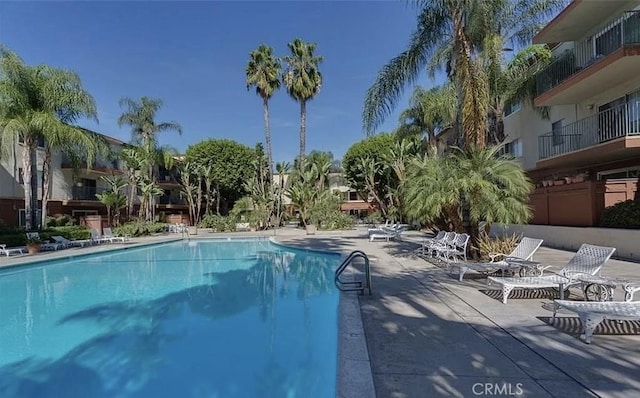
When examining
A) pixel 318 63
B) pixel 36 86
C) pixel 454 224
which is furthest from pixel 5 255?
pixel 318 63

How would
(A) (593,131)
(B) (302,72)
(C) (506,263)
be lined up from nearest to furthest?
(C) (506,263)
(A) (593,131)
(B) (302,72)

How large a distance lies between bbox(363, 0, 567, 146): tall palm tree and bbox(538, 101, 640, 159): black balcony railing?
17.5 ft

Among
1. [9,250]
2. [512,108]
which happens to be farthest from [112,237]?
[512,108]

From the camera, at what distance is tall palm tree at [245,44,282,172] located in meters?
36.8

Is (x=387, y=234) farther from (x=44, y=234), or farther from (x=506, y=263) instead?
(x=44, y=234)

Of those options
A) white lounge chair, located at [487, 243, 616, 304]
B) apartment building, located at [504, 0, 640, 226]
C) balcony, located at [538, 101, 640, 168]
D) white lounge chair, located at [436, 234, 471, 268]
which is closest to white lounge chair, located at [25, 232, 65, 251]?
white lounge chair, located at [436, 234, 471, 268]

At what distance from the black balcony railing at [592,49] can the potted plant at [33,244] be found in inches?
1041

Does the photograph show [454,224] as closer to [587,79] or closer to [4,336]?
[587,79]

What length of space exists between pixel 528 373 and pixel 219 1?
21.5 meters

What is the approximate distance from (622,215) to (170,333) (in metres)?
14.3

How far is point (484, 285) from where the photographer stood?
29.2 feet

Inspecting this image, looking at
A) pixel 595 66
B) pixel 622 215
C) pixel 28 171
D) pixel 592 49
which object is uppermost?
pixel 592 49

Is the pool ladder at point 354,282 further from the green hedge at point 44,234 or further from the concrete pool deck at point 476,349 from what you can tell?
the green hedge at point 44,234

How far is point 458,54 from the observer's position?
12.6m
